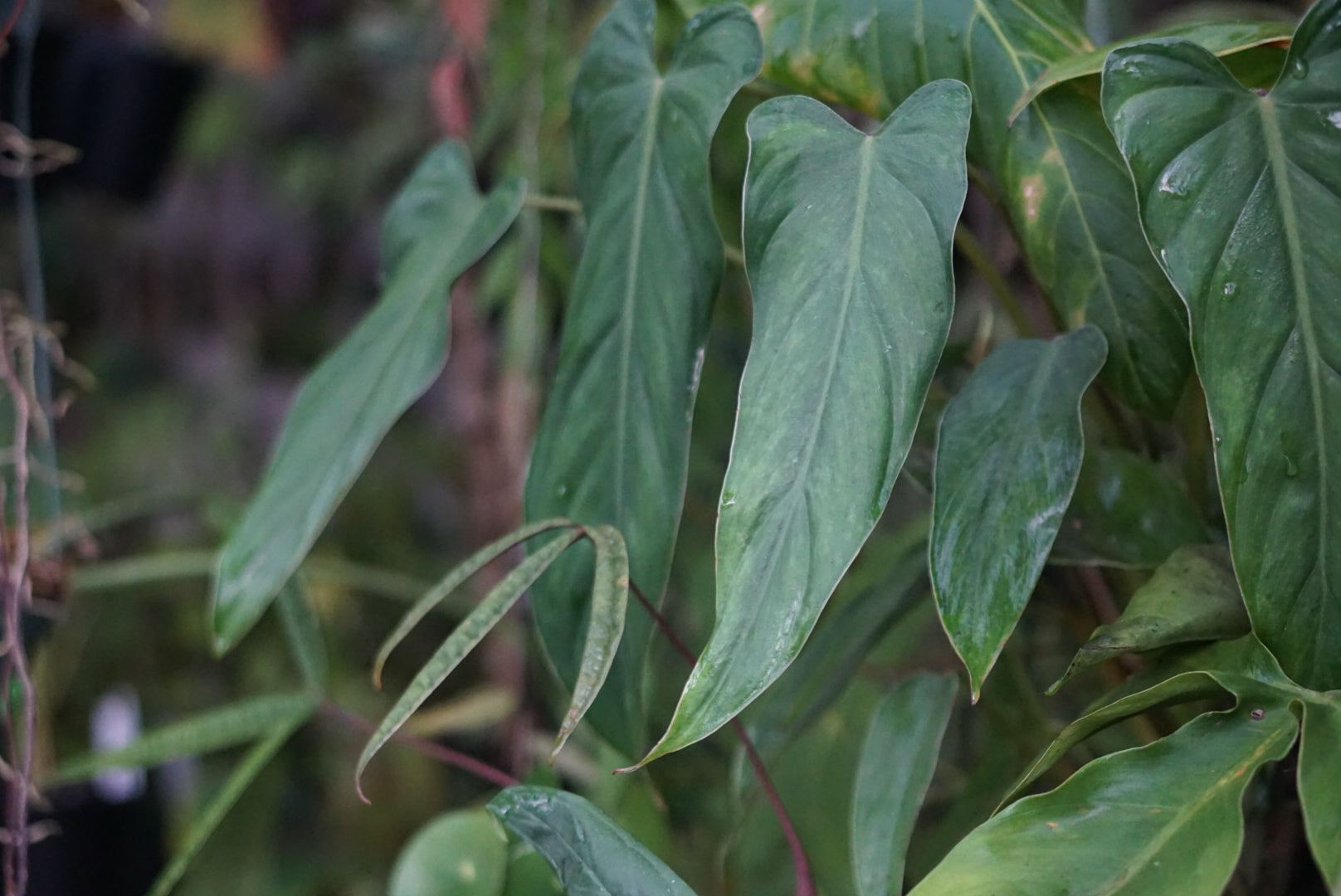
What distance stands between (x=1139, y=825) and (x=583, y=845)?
23 centimetres

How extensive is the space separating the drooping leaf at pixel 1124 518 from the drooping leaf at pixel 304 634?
1.80 feet

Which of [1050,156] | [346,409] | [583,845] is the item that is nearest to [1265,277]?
[1050,156]

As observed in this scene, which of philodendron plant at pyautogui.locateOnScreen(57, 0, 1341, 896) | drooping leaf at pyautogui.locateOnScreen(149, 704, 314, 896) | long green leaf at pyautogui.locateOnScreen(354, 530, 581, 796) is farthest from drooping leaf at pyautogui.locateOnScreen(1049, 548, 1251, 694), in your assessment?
drooping leaf at pyautogui.locateOnScreen(149, 704, 314, 896)

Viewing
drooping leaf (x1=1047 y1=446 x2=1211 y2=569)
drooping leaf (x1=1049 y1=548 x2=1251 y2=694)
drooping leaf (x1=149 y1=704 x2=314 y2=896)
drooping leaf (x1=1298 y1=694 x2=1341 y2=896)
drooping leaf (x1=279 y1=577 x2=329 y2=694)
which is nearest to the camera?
drooping leaf (x1=1298 y1=694 x2=1341 y2=896)

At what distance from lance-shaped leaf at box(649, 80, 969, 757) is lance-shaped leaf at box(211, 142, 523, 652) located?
25 cm

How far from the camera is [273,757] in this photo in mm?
1466

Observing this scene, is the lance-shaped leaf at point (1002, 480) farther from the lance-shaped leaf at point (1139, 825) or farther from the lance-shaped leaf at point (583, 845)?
the lance-shaped leaf at point (583, 845)

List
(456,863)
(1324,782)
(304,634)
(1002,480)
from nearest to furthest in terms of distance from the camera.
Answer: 1. (1324,782)
2. (1002,480)
3. (456,863)
4. (304,634)

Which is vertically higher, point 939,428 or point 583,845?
point 939,428

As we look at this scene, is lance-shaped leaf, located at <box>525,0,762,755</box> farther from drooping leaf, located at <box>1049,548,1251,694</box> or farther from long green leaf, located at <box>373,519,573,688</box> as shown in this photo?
drooping leaf, located at <box>1049,548,1251,694</box>

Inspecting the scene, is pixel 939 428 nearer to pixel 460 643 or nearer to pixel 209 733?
pixel 460 643

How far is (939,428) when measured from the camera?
0.53 metres

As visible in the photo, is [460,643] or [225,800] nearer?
[460,643]

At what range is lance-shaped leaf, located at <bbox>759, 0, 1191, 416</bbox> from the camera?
533mm
